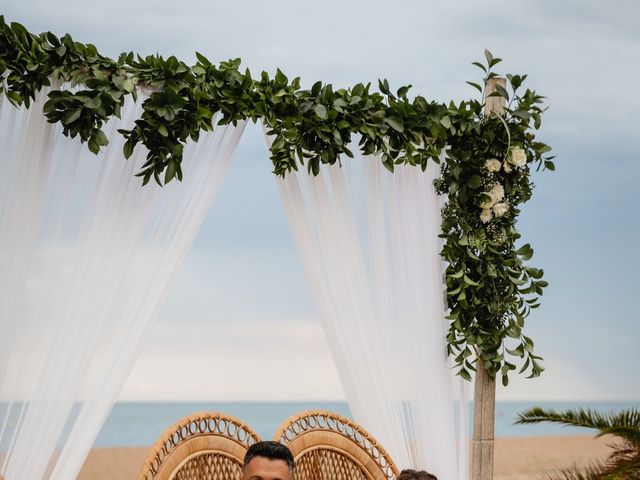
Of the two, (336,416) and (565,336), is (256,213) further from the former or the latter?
(336,416)

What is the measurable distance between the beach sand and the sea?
1.52m

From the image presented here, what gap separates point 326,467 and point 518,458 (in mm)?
→ 11233

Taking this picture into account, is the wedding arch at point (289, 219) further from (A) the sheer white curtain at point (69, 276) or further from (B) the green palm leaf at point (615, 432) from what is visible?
(B) the green palm leaf at point (615, 432)

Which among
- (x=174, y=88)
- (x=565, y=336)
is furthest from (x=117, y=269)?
(x=565, y=336)

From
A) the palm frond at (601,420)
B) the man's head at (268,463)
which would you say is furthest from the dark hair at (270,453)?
the palm frond at (601,420)

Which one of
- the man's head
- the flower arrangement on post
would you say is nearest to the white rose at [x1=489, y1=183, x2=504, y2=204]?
the flower arrangement on post

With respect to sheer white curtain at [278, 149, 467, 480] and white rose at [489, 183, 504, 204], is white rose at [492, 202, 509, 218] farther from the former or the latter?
sheer white curtain at [278, 149, 467, 480]

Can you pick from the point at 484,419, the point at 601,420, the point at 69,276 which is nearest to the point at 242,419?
the point at 601,420

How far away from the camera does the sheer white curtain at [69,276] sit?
3.07 m

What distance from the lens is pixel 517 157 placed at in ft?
12.6

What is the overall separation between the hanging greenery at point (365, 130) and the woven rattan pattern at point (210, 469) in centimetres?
98

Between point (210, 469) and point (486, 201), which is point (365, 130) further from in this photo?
point (210, 469)

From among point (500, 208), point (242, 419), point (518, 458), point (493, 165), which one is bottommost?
point (500, 208)

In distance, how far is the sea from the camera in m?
23.7
